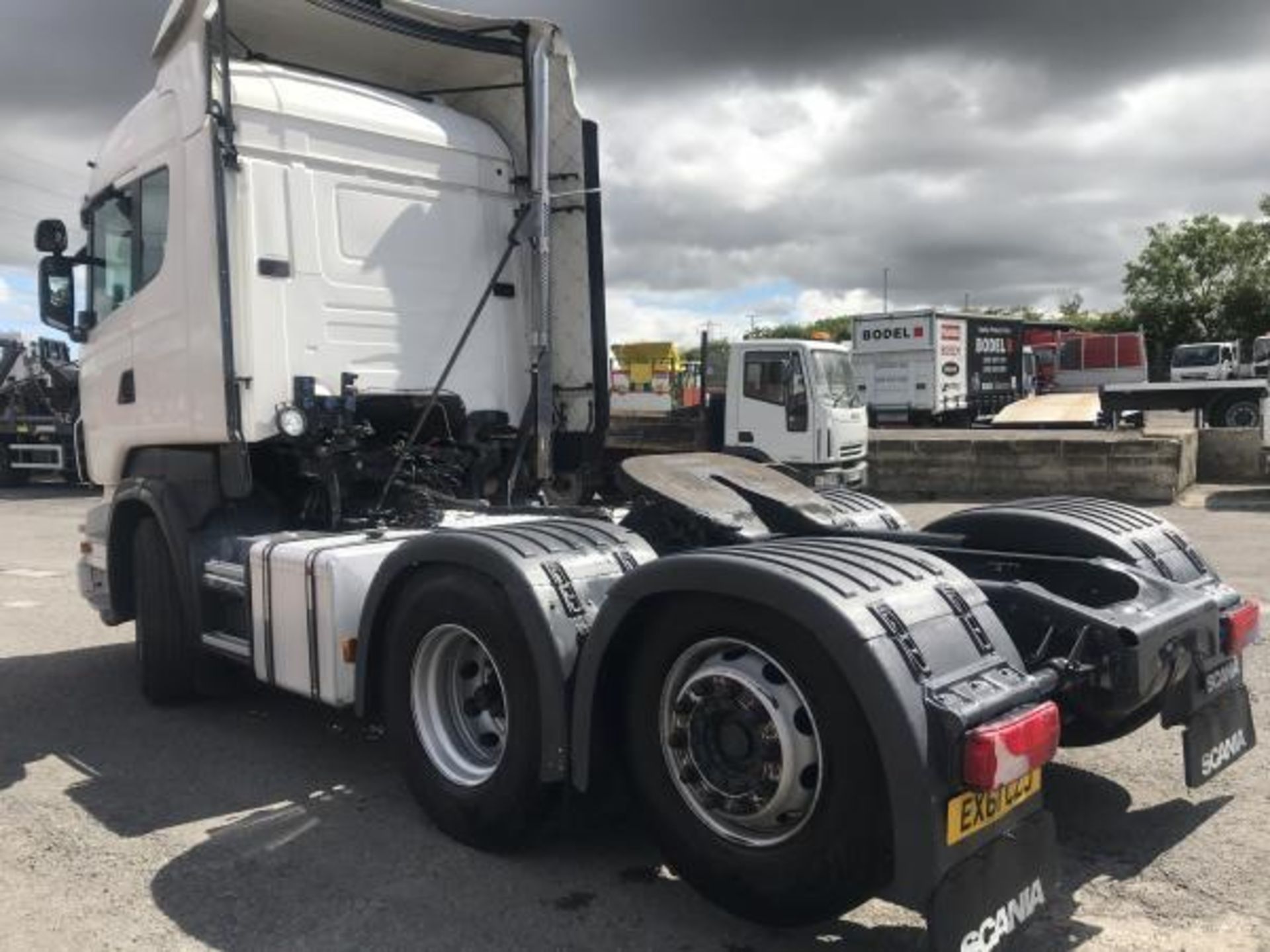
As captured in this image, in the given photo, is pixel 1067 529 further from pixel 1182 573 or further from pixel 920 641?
pixel 920 641

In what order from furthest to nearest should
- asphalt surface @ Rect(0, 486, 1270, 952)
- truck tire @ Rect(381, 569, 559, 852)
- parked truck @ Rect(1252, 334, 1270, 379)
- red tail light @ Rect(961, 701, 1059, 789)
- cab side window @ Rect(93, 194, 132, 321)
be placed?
parked truck @ Rect(1252, 334, 1270, 379), cab side window @ Rect(93, 194, 132, 321), truck tire @ Rect(381, 569, 559, 852), asphalt surface @ Rect(0, 486, 1270, 952), red tail light @ Rect(961, 701, 1059, 789)

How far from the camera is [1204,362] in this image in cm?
3441

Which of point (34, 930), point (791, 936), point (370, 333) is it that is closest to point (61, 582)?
point (370, 333)

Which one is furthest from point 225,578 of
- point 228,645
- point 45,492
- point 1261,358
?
point 1261,358

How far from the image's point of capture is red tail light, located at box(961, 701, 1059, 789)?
2660mm

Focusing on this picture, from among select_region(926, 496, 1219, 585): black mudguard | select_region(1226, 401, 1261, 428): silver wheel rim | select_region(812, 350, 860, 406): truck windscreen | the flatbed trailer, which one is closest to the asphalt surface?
select_region(926, 496, 1219, 585): black mudguard

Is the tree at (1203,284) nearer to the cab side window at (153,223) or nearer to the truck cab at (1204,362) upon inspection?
the truck cab at (1204,362)

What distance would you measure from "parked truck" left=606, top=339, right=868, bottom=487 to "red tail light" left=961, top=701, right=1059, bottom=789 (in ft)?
37.9

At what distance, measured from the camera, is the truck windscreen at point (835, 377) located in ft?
50.2

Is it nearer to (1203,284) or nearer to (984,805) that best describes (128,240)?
(984,805)

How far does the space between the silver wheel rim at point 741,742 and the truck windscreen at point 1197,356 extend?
117 feet

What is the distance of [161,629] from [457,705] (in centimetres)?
243

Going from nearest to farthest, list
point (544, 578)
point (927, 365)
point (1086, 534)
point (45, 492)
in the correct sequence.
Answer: point (544, 578), point (1086, 534), point (45, 492), point (927, 365)

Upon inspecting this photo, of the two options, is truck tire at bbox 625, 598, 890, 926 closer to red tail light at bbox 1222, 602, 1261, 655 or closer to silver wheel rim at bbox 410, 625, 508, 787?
silver wheel rim at bbox 410, 625, 508, 787
